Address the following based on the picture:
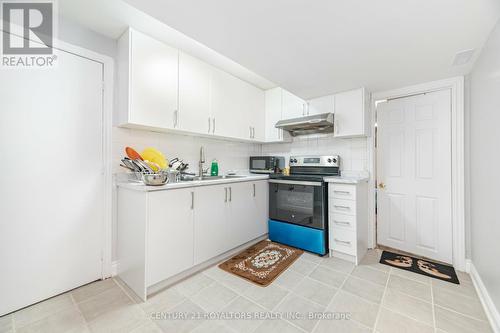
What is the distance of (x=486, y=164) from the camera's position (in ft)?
5.41

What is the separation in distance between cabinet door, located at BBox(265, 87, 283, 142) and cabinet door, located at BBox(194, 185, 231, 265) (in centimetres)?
136

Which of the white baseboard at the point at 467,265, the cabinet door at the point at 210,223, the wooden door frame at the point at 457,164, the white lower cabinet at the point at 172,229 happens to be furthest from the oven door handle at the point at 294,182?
the white baseboard at the point at 467,265

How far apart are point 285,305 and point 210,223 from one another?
→ 3.48 ft

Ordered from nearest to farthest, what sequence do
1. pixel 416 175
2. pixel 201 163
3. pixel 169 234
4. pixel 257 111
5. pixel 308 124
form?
1. pixel 169 234
2. pixel 416 175
3. pixel 201 163
4. pixel 308 124
5. pixel 257 111

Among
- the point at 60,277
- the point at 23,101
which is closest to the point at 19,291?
the point at 60,277

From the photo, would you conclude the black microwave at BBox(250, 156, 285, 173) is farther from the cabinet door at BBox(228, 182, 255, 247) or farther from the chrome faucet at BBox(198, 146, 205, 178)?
the chrome faucet at BBox(198, 146, 205, 178)

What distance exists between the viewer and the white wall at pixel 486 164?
144cm

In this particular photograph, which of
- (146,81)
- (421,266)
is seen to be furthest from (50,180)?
(421,266)

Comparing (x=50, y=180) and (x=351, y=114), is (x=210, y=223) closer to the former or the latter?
(x=50, y=180)

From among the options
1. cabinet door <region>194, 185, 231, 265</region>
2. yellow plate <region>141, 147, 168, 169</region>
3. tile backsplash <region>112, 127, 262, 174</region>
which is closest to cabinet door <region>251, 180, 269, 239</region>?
cabinet door <region>194, 185, 231, 265</region>

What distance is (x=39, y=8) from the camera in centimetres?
164

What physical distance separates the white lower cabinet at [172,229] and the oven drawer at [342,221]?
1156 millimetres

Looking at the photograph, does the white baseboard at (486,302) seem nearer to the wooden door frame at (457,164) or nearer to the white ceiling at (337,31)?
the wooden door frame at (457,164)

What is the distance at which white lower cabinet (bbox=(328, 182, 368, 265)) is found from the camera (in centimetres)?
233
